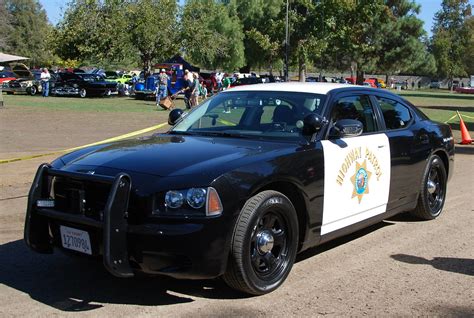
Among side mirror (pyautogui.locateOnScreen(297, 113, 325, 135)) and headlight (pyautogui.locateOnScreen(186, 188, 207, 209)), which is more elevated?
side mirror (pyautogui.locateOnScreen(297, 113, 325, 135))

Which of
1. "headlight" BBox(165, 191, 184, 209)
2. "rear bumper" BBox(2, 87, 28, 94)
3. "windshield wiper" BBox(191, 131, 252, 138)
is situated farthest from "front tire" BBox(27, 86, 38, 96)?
"headlight" BBox(165, 191, 184, 209)

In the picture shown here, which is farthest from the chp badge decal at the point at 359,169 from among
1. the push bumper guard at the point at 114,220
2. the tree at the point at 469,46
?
the tree at the point at 469,46

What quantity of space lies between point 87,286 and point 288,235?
1686 millimetres

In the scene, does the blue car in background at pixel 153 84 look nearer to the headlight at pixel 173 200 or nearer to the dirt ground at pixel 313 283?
the dirt ground at pixel 313 283

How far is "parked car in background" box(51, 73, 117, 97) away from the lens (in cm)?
3503

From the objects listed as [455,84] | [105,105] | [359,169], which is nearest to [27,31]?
[105,105]

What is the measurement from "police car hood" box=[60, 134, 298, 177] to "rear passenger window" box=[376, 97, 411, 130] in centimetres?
175

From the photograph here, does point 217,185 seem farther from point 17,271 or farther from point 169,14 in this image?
point 169,14

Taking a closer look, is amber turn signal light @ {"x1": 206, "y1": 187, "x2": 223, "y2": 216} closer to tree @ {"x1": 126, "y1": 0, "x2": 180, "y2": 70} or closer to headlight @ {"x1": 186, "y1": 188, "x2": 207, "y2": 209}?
headlight @ {"x1": 186, "y1": 188, "x2": 207, "y2": 209}

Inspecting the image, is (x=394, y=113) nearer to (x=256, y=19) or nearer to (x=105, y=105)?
(x=105, y=105)

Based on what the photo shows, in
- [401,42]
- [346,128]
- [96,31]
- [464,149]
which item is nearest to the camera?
[346,128]

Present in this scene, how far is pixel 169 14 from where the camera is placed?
40344mm

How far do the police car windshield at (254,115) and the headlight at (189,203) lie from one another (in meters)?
1.29

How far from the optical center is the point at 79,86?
115ft
